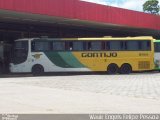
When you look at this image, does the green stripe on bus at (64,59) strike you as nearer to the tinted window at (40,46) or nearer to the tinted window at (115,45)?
the tinted window at (40,46)

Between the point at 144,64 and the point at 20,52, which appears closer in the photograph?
the point at 20,52

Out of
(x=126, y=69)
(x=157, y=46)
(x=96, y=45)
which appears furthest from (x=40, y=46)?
(x=157, y=46)

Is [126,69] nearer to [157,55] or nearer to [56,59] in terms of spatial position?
[157,55]

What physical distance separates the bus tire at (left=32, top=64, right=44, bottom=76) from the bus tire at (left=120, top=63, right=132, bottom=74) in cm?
612

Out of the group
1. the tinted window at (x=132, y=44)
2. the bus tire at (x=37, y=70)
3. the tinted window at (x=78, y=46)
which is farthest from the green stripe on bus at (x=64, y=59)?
the tinted window at (x=132, y=44)

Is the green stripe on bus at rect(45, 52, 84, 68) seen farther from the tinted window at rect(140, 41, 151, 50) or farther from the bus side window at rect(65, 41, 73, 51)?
the tinted window at rect(140, 41, 151, 50)

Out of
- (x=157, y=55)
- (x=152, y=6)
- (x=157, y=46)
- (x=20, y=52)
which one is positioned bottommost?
(x=157, y=55)

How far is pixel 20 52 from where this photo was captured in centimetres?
3534

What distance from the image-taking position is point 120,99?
15.7 meters

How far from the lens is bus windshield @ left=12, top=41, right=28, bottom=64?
35062 millimetres

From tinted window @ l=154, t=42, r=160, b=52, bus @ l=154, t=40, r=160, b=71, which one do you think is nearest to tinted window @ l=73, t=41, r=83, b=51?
bus @ l=154, t=40, r=160, b=71

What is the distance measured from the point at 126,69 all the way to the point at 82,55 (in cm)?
355

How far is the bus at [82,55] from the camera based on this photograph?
35.1 meters

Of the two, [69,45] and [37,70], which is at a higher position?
[69,45]
